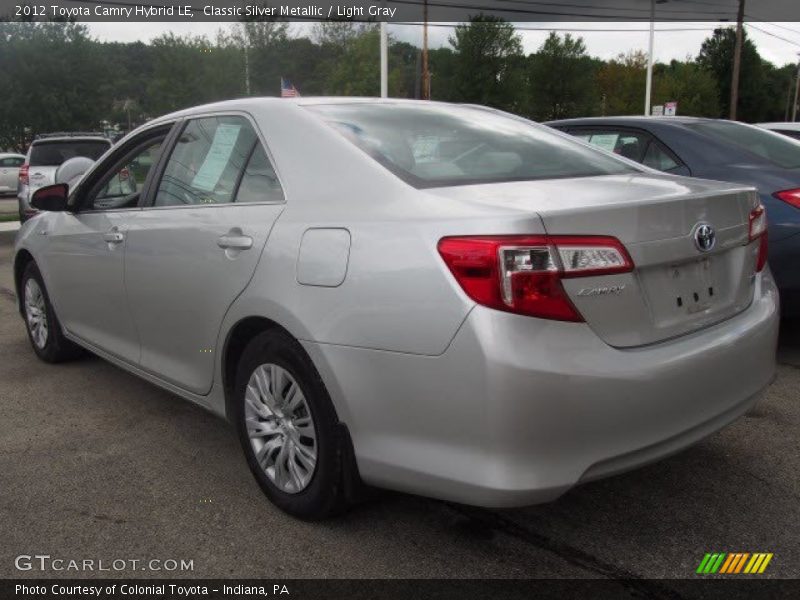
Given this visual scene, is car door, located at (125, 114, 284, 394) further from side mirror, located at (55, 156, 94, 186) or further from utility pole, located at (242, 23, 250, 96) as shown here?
utility pole, located at (242, 23, 250, 96)

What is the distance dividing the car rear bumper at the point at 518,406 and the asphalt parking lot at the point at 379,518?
1.34 feet

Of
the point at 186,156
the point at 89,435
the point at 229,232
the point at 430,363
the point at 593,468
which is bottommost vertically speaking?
the point at 89,435

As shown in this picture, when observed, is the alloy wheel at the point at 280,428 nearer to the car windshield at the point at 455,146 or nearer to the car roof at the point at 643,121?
the car windshield at the point at 455,146

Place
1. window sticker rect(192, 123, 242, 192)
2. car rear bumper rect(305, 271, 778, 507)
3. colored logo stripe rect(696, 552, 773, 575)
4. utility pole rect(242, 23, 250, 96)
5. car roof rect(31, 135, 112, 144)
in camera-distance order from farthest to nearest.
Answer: utility pole rect(242, 23, 250, 96), car roof rect(31, 135, 112, 144), window sticker rect(192, 123, 242, 192), colored logo stripe rect(696, 552, 773, 575), car rear bumper rect(305, 271, 778, 507)

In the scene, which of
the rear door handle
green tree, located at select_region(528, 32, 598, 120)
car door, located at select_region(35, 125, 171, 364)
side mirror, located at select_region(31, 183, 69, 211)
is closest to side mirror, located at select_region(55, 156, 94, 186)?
car door, located at select_region(35, 125, 171, 364)

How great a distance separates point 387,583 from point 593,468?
77 centimetres

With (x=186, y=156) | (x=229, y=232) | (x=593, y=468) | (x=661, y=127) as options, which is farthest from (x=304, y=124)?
(x=661, y=127)

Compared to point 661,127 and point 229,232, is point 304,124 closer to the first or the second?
point 229,232

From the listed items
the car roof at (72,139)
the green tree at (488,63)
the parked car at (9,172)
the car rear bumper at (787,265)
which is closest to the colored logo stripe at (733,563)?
the car rear bumper at (787,265)

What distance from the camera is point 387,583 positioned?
7.89ft

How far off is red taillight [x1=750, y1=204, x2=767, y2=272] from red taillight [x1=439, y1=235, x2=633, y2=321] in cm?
101

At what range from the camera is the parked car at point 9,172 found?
25.0 meters

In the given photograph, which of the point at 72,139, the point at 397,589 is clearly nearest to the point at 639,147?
the point at 397,589

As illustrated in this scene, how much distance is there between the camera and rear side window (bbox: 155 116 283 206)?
2969 mm
